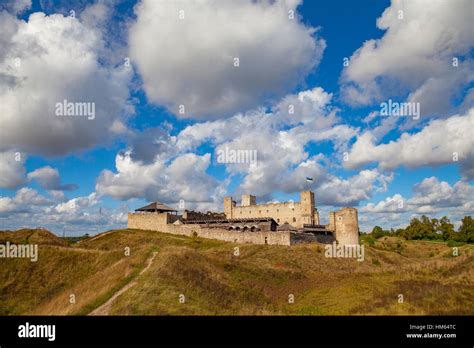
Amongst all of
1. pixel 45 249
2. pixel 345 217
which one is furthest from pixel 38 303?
pixel 345 217

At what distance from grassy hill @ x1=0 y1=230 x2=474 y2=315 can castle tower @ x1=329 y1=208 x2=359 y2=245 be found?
20.3 meters

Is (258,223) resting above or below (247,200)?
below

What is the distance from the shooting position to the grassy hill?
19.5 meters

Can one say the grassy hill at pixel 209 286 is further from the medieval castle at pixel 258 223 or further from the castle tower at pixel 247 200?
the castle tower at pixel 247 200

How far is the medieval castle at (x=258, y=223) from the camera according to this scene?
5553 centimetres

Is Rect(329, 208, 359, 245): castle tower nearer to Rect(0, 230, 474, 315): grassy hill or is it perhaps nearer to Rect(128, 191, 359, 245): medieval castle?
Rect(128, 191, 359, 245): medieval castle

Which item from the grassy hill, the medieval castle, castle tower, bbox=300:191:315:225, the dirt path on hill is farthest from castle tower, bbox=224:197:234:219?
the dirt path on hill

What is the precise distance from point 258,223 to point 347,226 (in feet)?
54.7

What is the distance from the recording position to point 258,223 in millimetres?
64938

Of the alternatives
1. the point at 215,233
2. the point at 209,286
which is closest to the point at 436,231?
the point at 215,233

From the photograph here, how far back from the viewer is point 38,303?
85.7 feet

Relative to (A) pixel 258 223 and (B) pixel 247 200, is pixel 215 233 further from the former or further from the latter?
(B) pixel 247 200
